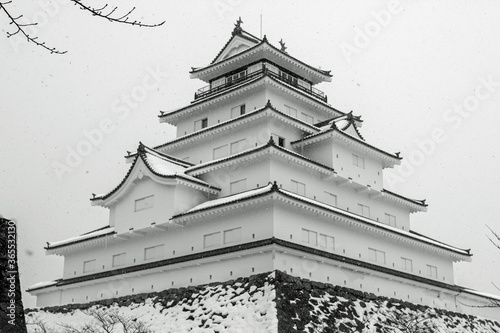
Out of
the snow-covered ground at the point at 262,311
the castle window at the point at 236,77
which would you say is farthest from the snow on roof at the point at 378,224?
the castle window at the point at 236,77

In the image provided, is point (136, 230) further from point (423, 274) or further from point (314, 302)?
point (423, 274)

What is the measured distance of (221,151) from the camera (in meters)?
39.7

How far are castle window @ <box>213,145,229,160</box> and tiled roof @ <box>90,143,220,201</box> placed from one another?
2.01m

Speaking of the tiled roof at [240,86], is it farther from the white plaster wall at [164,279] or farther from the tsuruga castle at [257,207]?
the white plaster wall at [164,279]

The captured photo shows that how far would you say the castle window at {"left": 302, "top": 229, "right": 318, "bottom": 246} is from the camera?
33.1 meters

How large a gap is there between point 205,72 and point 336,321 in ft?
72.8

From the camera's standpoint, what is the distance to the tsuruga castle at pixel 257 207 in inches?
1283

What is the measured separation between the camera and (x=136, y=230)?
36125 millimetres

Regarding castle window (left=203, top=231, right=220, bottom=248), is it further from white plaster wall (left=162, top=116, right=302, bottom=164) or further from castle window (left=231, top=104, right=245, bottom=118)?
castle window (left=231, top=104, right=245, bottom=118)

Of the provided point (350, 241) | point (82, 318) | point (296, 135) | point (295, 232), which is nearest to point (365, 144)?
point (296, 135)

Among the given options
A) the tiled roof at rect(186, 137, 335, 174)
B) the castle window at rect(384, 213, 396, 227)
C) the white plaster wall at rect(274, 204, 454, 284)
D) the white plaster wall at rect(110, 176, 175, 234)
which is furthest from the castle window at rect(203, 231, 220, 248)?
the castle window at rect(384, 213, 396, 227)

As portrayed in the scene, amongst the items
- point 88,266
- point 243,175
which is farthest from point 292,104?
point 88,266

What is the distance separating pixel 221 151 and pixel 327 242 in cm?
993

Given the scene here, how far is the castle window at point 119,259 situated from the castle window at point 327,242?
12.5 meters
